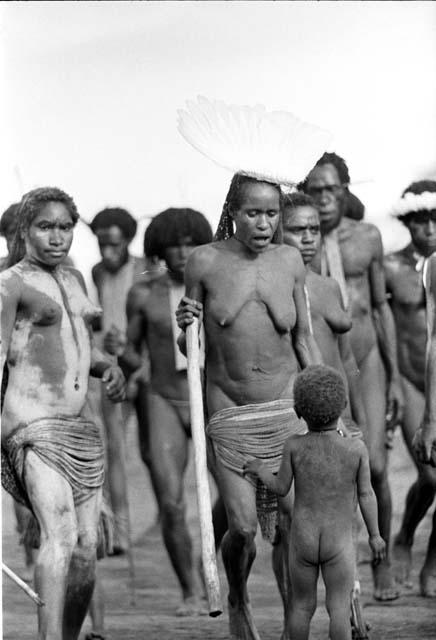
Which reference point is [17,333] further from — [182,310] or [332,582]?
[332,582]

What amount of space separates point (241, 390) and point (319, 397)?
937mm

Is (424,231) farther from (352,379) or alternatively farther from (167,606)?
(167,606)

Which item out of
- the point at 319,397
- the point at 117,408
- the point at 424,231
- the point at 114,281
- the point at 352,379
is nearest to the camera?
the point at 319,397

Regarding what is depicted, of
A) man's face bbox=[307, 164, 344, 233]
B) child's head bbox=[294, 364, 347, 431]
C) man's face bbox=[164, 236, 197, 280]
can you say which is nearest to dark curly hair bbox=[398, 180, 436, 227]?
man's face bbox=[307, 164, 344, 233]

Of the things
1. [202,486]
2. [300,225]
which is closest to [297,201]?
[300,225]

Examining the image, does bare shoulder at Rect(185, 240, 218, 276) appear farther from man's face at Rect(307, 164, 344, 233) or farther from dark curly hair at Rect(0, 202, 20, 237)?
man's face at Rect(307, 164, 344, 233)

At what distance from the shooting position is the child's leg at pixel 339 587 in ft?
22.8

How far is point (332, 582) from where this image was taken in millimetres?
6992

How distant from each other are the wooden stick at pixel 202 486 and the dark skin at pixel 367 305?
2640mm

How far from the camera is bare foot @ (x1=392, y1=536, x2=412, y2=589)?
9837 mm

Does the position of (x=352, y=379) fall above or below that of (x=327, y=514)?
above

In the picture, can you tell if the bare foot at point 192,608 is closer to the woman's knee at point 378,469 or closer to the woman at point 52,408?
the woman's knee at point 378,469

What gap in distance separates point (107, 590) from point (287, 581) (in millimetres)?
2538

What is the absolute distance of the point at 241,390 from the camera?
7.81 m
